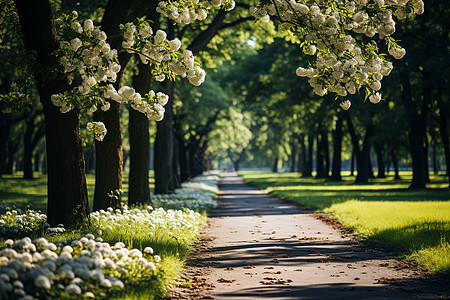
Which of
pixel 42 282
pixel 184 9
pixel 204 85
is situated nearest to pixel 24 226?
pixel 184 9

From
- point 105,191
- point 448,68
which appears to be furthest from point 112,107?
point 448,68

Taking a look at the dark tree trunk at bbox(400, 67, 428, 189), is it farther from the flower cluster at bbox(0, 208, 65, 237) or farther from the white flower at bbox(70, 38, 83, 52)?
the white flower at bbox(70, 38, 83, 52)

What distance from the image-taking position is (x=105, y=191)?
11797 mm

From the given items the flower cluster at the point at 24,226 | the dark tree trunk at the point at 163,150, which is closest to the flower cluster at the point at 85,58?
the flower cluster at the point at 24,226

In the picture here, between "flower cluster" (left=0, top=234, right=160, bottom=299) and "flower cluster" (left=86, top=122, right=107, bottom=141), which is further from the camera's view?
"flower cluster" (left=86, top=122, right=107, bottom=141)

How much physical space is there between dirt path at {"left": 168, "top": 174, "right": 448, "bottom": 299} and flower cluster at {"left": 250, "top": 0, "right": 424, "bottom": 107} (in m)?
2.68

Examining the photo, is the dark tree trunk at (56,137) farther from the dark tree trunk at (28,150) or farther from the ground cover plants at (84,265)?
the dark tree trunk at (28,150)

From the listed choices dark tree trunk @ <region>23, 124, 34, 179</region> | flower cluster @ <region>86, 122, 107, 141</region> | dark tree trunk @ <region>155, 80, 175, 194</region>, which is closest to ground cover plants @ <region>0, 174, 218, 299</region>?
flower cluster @ <region>86, 122, 107, 141</region>

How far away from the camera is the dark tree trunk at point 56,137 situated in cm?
816

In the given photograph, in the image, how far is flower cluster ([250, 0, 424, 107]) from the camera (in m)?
7.03

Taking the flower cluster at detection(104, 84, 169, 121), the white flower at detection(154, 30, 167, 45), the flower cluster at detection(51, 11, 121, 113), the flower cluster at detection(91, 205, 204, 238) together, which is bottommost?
the flower cluster at detection(91, 205, 204, 238)

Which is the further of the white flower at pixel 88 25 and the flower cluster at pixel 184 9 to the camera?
the flower cluster at pixel 184 9

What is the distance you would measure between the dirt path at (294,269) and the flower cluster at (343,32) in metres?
2.68

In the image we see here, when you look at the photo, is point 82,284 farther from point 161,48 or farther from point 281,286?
point 161,48
